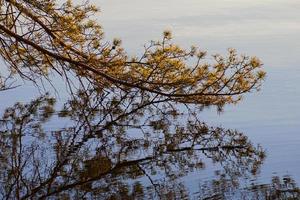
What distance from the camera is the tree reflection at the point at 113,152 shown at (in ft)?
22.4

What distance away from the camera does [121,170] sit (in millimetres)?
7551

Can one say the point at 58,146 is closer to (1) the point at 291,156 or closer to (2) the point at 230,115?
(1) the point at 291,156

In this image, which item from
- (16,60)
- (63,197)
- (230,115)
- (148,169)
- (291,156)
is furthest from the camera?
(230,115)

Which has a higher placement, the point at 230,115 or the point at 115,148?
the point at 230,115

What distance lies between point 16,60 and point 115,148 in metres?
1.70

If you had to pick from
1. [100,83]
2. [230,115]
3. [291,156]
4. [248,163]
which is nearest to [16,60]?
[100,83]

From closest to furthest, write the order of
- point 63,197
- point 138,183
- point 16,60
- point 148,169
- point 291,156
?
point 63,197 → point 138,183 → point 148,169 → point 16,60 → point 291,156

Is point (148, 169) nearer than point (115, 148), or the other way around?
point (148, 169)

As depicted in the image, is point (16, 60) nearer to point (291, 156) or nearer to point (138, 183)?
point (138, 183)

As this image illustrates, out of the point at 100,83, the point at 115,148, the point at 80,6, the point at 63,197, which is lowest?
the point at 63,197

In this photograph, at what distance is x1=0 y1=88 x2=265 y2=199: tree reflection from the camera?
6.82 meters

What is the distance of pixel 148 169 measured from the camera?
7.74 m

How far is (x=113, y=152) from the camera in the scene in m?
8.43

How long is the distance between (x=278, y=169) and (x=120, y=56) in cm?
251
